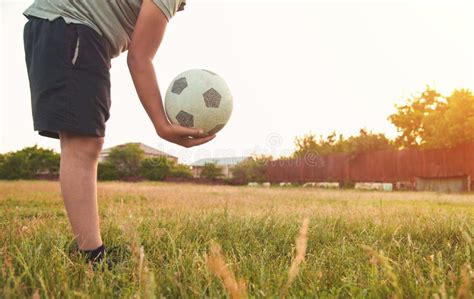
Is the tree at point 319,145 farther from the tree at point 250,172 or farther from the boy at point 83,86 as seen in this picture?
the boy at point 83,86

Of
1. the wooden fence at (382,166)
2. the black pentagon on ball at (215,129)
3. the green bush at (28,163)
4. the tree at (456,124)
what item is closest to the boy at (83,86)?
the black pentagon on ball at (215,129)

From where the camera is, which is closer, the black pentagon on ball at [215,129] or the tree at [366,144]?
the black pentagon on ball at [215,129]

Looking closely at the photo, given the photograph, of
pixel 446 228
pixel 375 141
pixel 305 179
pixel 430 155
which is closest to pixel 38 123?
pixel 446 228

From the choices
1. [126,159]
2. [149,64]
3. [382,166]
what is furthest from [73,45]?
[126,159]

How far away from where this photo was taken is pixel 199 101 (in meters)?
2.33

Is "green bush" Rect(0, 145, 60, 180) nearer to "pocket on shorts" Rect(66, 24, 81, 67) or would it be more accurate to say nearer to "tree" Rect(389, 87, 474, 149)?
"tree" Rect(389, 87, 474, 149)

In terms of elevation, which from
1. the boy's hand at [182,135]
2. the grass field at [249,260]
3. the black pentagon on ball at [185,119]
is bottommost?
the grass field at [249,260]

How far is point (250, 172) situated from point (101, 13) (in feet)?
89.2

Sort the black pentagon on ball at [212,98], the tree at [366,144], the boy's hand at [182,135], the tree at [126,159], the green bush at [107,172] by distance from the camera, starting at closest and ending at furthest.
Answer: the boy's hand at [182,135] → the black pentagon on ball at [212,98] → the tree at [366,144] → the green bush at [107,172] → the tree at [126,159]

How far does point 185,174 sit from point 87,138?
26358mm

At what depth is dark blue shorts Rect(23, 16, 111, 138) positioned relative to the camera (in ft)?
6.34

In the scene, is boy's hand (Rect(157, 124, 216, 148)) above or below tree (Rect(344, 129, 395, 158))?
below

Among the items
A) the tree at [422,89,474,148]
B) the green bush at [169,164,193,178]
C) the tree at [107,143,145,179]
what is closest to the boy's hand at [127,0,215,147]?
the tree at [422,89,474,148]

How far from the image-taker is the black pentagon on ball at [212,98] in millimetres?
2380
